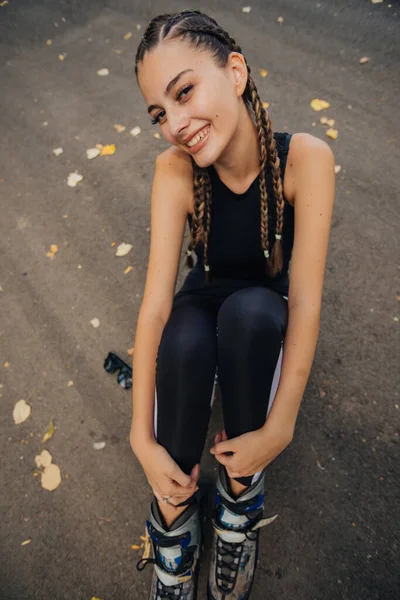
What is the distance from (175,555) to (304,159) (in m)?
1.72

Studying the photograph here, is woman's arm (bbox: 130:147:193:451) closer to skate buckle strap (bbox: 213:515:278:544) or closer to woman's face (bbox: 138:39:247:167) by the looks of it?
Answer: woman's face (bbox: 138:39:247:167)

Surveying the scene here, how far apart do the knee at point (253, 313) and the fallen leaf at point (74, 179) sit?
253cm

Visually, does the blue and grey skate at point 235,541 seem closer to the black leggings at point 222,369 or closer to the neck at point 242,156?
the black leggings at point 222,369

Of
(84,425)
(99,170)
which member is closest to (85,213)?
(99,170)

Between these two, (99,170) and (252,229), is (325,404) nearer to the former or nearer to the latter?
(252,229)

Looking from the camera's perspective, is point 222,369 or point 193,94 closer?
point 193,94

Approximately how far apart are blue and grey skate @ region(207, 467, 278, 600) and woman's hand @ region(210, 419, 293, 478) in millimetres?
172

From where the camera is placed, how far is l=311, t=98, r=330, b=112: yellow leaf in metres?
3.81

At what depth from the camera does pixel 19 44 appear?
17.9ft

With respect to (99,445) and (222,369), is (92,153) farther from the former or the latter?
(222,369)

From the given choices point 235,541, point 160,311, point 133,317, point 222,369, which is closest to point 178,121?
point 160,311

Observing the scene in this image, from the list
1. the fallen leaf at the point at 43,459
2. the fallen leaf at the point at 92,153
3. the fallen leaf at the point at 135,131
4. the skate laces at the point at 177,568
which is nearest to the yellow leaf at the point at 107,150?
the fallen leaf at the point at 92,153

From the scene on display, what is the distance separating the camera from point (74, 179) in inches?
151

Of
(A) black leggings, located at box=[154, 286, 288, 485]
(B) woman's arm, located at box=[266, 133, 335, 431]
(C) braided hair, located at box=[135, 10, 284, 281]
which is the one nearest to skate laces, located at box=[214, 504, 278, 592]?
(A) black leggings, located at box=[154, 286, 288, 485]
